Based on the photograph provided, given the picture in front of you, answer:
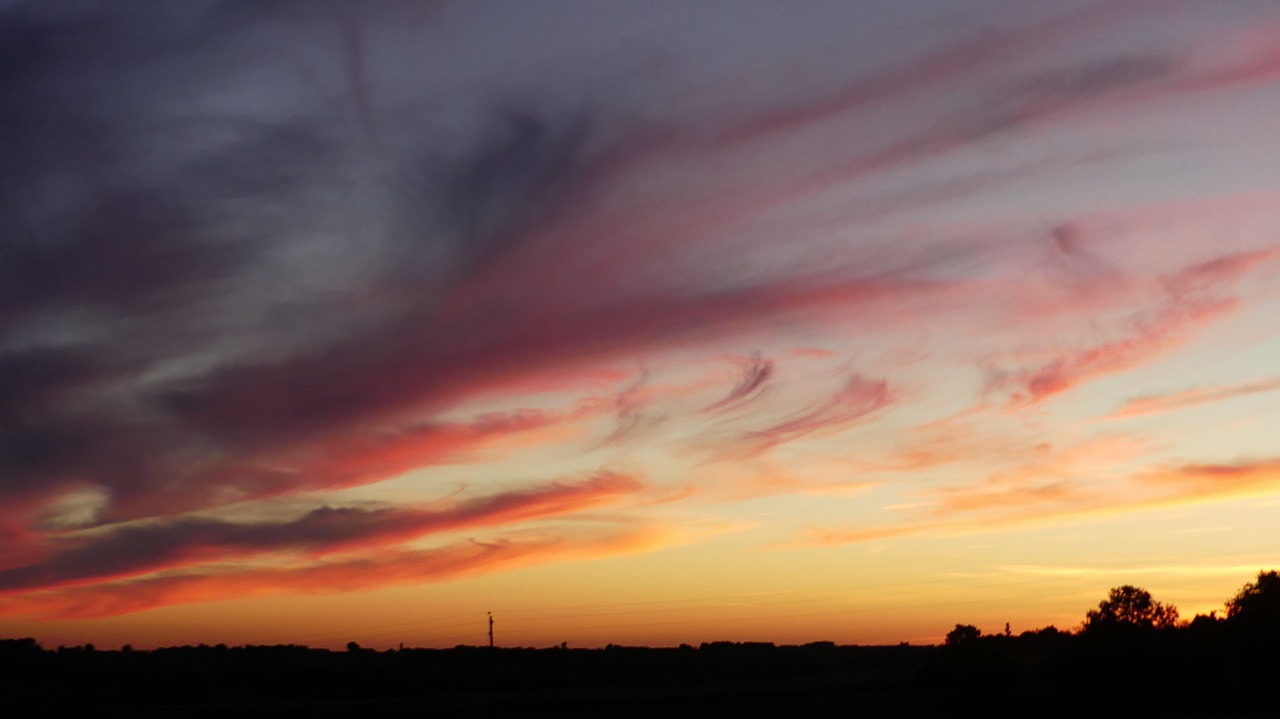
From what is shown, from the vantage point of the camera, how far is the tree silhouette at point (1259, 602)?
12985 centimetres

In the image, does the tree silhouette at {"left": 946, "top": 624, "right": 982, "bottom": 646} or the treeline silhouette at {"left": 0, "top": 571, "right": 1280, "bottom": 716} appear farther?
the tree silhouette at {"left": 946, "top": 624, "right": 982, "bottom": 646}

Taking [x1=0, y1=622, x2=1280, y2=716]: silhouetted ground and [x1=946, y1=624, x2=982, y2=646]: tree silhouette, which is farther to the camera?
[x1=946, y1=624, x2=982, y2=646]: tree silhouette

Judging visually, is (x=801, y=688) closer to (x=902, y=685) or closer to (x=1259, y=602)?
(x=902, y=685)

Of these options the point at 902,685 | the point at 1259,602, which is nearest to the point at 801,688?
the point at 902,685

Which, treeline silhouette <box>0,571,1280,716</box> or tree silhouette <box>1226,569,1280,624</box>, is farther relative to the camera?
tree silhouette <box>1226,569,1280,624</box>

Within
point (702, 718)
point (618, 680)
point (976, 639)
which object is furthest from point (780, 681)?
point (702, 718)

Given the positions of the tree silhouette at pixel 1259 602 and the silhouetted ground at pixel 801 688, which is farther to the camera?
the tree silhouette at pixel 1259 602

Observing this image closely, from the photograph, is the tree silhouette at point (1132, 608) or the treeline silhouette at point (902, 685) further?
the tree silhouette at point (1132, 608)

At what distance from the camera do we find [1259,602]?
476 ft

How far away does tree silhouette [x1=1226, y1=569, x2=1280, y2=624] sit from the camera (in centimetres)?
12985

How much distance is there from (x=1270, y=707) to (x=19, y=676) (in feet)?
433

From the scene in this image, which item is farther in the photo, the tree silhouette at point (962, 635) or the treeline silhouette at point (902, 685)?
the tree silhouette at point (962, 635)

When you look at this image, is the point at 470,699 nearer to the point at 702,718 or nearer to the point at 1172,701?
the point at 702,718

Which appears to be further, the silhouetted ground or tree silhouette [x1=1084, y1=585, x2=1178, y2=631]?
tree silhouette [x1=1084, y1=585, x2=1178, y2=631]
